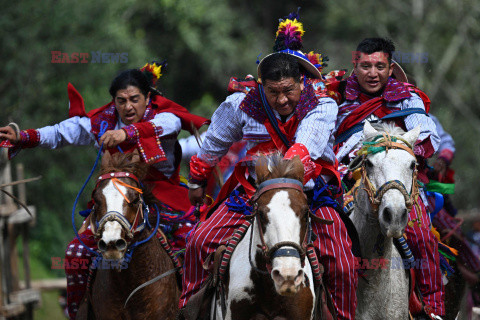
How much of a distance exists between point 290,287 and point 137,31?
46.6 feet

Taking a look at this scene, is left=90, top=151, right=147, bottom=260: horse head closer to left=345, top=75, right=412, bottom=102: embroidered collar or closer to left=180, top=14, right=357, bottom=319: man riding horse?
left=180, top=14, right=357, bottom=319: man riding horse

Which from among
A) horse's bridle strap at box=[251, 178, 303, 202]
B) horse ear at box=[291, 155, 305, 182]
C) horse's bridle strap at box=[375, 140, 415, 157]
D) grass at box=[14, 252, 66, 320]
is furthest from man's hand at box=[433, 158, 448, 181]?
Answer: grass at box=[14, 252, 66, 320]

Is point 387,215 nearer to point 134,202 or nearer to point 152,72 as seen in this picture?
point 134,202

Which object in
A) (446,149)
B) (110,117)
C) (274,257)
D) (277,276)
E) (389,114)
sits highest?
(110,117)

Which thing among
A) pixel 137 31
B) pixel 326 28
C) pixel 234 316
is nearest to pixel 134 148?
pixel 234 316

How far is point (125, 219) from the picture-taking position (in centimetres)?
→ 583

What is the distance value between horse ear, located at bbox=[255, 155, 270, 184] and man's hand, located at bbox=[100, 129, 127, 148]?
1.95 metres

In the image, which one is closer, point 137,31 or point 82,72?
point 82,72

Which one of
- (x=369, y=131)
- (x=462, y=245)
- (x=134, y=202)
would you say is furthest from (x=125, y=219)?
(x=462, y=245)

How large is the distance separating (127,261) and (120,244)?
0.44m

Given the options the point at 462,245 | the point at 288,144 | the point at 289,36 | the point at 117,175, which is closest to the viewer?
the point at 288,144

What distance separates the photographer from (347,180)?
675 centimetres

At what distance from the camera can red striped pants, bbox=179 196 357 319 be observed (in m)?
5.27

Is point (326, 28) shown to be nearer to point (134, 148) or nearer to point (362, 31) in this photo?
point (362, 31)
